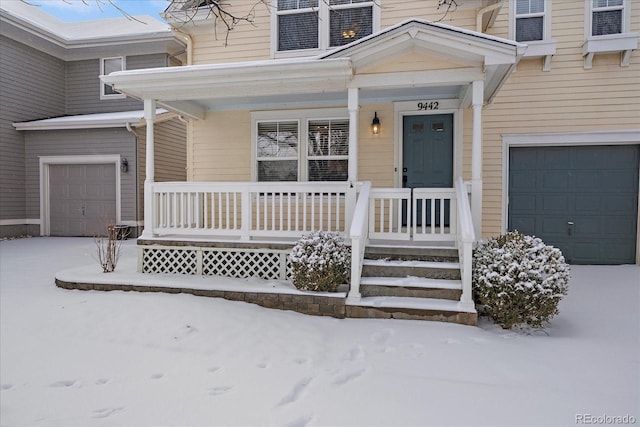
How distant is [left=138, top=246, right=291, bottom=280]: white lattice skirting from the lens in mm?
5789

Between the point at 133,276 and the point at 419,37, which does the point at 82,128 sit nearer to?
the point at 133,276

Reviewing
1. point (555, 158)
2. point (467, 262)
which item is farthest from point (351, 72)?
point (555, 158)

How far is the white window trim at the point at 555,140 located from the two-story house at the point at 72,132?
8.70 metres

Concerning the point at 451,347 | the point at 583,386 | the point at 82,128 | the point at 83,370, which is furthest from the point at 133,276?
the point at 82,128

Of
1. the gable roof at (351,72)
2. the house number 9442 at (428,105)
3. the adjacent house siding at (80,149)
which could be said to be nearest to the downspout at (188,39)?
the gable roof at (351,72)

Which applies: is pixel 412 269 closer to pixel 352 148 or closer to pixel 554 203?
pixel 352 148

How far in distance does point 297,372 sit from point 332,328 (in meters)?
1.16

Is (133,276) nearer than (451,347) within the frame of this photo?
No

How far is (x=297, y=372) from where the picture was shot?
3279mm

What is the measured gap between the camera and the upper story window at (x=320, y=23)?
7.46 m

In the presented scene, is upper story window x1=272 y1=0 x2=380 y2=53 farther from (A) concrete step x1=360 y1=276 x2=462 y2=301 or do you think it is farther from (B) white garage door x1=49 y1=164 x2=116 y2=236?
(B) white garage door x1=49 y1=164 x2=116 y2=236

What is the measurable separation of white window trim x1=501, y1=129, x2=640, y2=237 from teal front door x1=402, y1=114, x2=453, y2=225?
53.7 inches

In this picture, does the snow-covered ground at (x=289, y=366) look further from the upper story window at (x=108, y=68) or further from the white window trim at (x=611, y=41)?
the upper story window at (x=108, y=68)

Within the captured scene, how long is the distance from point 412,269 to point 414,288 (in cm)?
41
